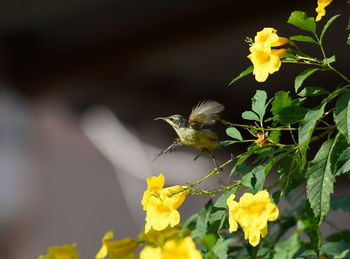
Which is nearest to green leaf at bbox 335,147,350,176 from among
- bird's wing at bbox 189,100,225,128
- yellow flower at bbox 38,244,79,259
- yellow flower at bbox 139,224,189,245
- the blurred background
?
bird's wing at bbox 189,100,225,128

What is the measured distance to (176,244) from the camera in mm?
693

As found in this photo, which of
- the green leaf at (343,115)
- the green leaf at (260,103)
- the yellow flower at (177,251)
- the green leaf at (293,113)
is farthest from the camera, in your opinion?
the green leaf at (260,103)

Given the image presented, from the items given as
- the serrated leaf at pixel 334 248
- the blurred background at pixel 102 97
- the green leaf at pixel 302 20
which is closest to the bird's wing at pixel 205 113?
the green leaf at pixel 302 20

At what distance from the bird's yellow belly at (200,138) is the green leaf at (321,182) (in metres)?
0.22

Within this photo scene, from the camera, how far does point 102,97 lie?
15.8 feet

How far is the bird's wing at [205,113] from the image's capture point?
40.5 inches

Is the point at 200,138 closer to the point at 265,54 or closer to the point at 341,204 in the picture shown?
Result: the point at 265,54

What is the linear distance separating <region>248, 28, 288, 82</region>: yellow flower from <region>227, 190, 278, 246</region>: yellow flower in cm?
21

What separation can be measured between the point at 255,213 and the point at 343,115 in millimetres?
215

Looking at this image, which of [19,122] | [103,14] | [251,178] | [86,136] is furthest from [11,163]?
[251,178]

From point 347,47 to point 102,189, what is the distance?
2422 millimetres

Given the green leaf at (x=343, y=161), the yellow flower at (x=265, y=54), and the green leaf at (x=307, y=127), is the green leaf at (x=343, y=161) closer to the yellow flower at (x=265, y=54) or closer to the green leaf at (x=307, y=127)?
the green leaf at (x=307, y=127)

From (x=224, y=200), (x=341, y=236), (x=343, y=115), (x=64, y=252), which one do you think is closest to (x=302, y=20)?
(x=343, y=115)

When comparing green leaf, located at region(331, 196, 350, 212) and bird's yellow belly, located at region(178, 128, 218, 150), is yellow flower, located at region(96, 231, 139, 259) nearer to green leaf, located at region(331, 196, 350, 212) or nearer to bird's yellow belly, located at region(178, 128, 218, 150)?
bird's yellow belly, located at region(178, 128, 218, 150)
